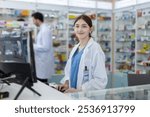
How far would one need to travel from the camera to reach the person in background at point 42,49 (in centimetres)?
412

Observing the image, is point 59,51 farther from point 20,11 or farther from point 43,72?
point 43,72

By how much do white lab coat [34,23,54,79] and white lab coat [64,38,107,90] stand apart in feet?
6.02

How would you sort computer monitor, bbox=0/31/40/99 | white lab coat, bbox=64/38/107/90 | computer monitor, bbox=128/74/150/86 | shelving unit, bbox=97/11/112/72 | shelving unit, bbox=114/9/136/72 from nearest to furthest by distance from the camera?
computer monitor, bbox=0/31/40/99 → white lab coat, bbox=64/38/107/90 → computer monitor, bbox=128/74/150/86 → shelving unit, bbox=114/9/136/72 → shelving unit, bbox=97/11/112/72

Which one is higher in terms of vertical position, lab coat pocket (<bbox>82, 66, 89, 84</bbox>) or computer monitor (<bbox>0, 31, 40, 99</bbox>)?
computer monitor (<bbox>0, 31, 40, 99</bbox>)

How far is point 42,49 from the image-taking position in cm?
413

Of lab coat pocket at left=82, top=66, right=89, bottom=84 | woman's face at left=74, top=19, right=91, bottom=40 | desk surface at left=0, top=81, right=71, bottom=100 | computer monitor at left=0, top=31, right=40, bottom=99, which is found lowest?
desk surface at left=0, top=81, right=71, bottom=100

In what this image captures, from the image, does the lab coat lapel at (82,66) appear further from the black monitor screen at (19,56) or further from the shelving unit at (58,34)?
the shelving unit at (58,34)

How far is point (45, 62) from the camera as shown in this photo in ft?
14.2

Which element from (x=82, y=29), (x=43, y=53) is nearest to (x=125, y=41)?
(x=43, y=53)

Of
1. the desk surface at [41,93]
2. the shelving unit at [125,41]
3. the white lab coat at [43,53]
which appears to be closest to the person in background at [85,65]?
the desk surface at [41,93]

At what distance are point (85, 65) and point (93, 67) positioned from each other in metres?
0.08

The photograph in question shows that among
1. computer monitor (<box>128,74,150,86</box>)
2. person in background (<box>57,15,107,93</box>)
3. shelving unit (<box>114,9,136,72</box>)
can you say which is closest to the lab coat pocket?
person in background (<box>57,15,107,93</box>)

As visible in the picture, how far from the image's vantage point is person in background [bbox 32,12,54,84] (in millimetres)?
4125

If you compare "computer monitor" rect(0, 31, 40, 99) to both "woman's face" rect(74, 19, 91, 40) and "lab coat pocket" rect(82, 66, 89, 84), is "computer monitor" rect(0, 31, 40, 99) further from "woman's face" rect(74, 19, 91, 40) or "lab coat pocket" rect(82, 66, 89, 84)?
"woman's face" rect(74, 19, 91, 40)
